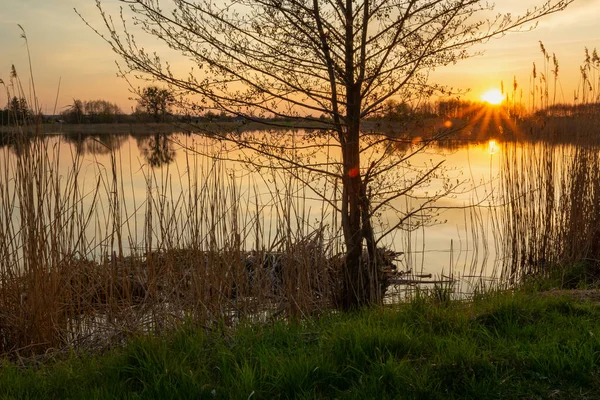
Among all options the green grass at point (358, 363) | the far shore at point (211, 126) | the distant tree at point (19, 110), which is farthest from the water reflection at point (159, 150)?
the green grass at point (358, 363)

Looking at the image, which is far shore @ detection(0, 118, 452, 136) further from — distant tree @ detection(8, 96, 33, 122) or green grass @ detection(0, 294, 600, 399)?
green grass @ detection(0, 294, 600, 399)

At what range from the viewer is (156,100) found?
4.24 m

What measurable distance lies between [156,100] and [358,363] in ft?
8.58

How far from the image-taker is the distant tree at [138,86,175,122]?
13.8 feet

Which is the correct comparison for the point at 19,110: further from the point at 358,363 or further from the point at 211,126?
the point at 358,363

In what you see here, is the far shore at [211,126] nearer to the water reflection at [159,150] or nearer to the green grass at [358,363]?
the water reflection at [159,150]

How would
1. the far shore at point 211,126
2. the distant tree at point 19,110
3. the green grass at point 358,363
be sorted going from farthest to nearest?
the far shore at point 211,126, the distant tree at point 19,110, the green grass at point 358,363

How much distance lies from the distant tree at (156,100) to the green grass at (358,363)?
1821 millimetres

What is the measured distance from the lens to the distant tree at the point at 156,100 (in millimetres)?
4219

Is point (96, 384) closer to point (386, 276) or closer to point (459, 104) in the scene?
point (386, 276)

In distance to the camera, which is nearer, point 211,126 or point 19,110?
point 19,110

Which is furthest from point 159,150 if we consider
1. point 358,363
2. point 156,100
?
point 358,363

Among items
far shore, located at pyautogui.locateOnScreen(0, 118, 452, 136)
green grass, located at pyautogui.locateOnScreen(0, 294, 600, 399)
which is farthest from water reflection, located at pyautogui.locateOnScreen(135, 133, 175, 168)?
green grass, located at pyautogui.locateOnScreen(0, 294, 600, 399)

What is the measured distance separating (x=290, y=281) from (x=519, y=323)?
155cm
